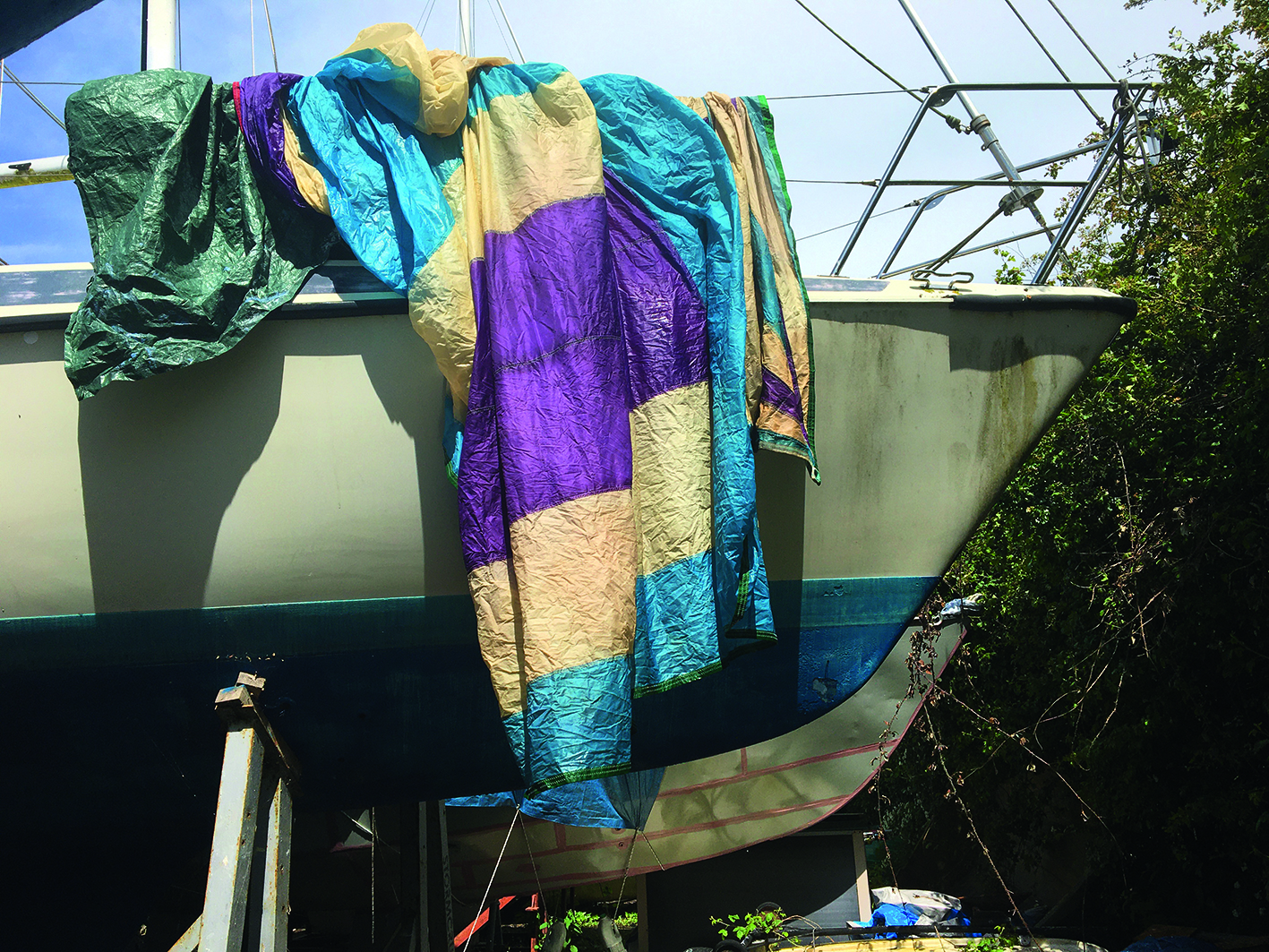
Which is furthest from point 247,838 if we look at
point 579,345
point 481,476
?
point 579,345

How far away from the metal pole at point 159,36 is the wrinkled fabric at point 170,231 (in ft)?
2.34

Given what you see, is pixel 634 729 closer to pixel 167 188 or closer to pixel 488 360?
pixel 488 360

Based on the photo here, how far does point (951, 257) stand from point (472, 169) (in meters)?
1.62

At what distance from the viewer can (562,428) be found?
2098 mm

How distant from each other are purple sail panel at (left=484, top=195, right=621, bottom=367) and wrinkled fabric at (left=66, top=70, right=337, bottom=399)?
55 cm

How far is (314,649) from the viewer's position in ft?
8.14

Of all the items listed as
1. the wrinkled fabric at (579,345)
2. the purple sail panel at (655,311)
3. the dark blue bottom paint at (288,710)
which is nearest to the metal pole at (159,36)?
the wrinkled fabric at (579,345)

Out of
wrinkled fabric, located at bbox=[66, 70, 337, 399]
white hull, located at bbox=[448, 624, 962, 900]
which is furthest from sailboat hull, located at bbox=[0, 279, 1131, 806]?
white hull, located at bbox=[448, 624, 962, 900]

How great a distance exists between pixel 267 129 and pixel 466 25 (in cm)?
302

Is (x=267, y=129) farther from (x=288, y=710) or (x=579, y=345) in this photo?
(x=288, y=710)

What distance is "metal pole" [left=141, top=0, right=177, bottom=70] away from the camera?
9.61 feet

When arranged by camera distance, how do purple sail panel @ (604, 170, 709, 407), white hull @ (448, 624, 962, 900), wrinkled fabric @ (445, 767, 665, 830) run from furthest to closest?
white hull @ (448, 624, 962, 900) < wrinkled fabric @ (445, 767, 665, 830) < purple sail panel @ (604, 170, 709, 407)

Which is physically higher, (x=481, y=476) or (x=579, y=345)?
(x=579, y=345)

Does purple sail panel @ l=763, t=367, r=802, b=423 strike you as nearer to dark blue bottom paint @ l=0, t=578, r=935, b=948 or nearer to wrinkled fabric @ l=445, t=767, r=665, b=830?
dark blue bottom paint @ l=0, t=578, r=935, b=948
